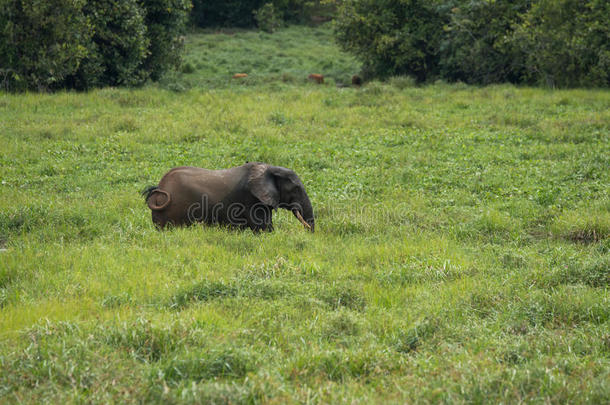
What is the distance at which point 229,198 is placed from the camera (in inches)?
358

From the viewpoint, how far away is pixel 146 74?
25.2m

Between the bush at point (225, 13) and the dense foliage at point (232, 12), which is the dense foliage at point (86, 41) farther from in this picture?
the bush at point (225, 13)

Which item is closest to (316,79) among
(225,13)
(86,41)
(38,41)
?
(86,41)

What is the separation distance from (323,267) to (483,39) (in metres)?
20.0

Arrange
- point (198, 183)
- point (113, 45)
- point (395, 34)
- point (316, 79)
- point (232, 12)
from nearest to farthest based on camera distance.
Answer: point (198, 183) → point (113, 45) → point (395, 34) → point (316, 79) → point (232, 12)

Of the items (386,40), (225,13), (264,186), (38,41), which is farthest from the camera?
(225,13)

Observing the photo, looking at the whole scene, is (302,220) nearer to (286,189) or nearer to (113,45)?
(286,189)

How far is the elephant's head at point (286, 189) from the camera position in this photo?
9.05 m

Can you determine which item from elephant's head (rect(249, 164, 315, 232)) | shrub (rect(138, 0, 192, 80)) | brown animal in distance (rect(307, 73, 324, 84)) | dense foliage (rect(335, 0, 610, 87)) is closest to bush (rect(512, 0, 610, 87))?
dense foliage (rect(335, 0, 610, 87))

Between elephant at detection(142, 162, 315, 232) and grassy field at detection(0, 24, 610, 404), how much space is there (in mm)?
336

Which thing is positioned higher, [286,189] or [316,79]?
[316,79]

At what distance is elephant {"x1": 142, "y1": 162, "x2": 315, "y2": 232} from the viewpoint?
8977 millimetres

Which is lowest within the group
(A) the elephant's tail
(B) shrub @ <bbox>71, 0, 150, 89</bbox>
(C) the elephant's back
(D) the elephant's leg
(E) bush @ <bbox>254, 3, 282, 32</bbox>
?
(D) the elephant's leg

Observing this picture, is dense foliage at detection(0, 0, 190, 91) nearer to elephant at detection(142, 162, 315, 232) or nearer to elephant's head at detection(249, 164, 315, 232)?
elephant at detection(142, 162, 315, 232)
